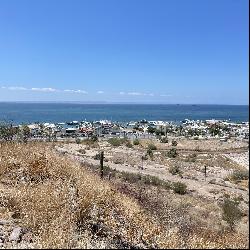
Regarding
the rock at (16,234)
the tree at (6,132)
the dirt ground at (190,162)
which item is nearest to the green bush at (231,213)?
the dirt ground at (190,162)

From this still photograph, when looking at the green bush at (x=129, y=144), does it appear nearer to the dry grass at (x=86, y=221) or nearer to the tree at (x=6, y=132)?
the tree at (x=6, y=132)

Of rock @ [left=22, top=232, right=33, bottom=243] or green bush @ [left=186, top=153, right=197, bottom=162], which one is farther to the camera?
green bush @ [left=186, top=153, right=197, bottom=162]

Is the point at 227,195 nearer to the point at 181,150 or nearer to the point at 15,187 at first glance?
the point at 15,187

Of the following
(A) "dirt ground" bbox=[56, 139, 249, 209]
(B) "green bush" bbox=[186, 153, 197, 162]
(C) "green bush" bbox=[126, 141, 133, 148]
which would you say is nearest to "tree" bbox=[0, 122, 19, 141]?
(A) "dirt ground" bbox=[56, 139, 249, 209]

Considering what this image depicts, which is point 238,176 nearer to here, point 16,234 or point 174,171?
point 174,171

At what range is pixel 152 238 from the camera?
A: 6832mm

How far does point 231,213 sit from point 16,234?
13.5 meters

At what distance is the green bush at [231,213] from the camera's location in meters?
17.6

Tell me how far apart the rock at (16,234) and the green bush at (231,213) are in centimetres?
1059

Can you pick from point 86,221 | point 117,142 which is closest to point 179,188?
point 86,221

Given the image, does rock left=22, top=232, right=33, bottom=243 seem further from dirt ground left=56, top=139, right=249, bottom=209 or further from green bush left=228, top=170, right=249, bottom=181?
green bush left=228, top=170, right=249, bottom=181

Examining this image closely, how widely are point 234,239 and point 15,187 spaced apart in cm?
430

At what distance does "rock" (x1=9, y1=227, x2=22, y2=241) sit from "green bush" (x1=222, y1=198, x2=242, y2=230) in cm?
1059

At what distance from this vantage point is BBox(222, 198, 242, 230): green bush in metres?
17.6
